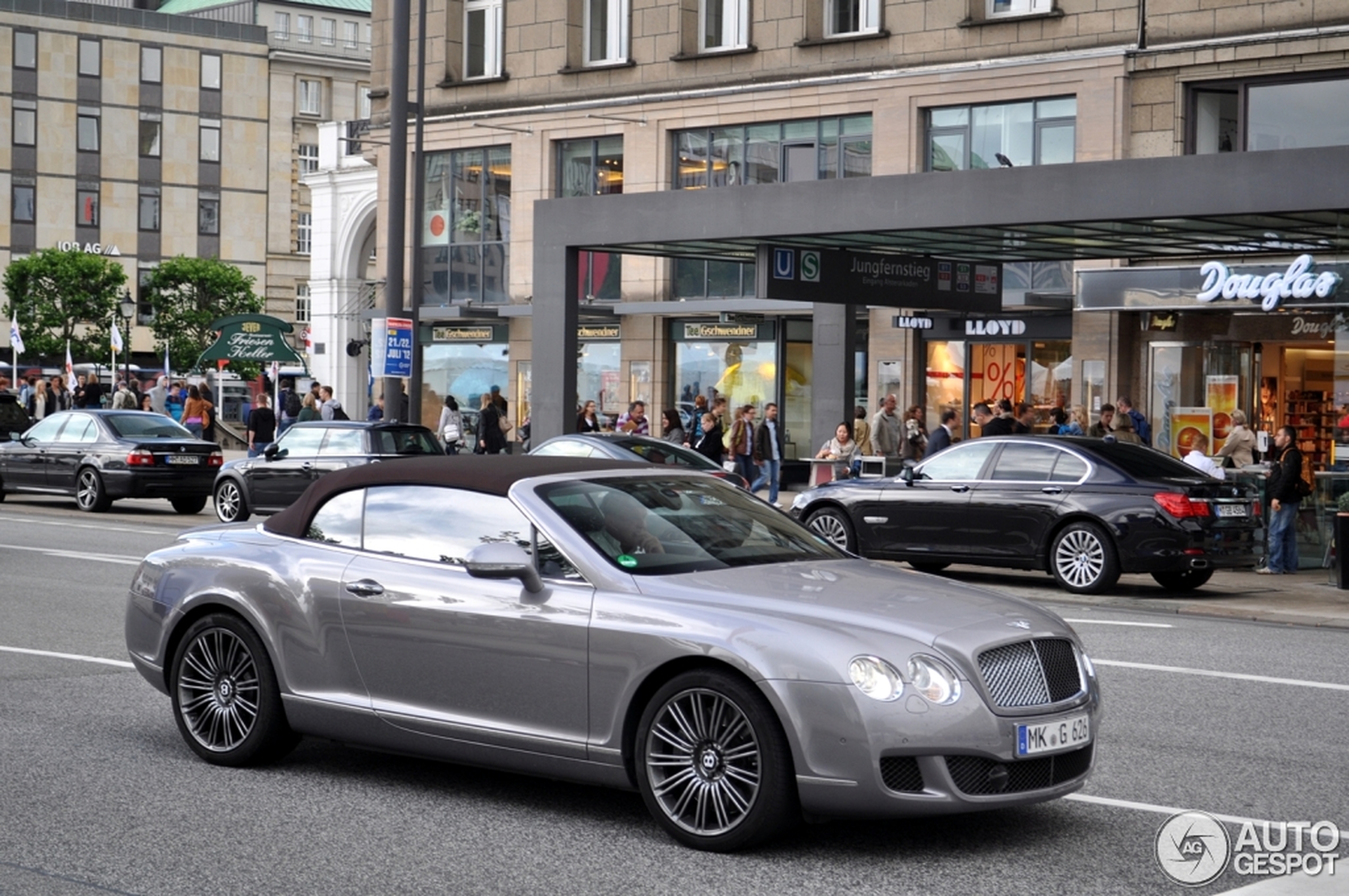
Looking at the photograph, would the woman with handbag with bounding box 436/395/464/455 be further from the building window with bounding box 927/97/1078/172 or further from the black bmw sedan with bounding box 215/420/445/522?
the building window with bounding box 927/97/1078/172

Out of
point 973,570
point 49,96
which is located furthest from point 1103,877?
point 49,96

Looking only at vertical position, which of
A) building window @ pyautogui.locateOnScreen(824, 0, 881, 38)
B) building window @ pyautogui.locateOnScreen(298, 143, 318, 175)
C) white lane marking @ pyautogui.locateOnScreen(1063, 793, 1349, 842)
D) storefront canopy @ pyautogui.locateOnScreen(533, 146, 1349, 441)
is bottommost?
white lane marking @ pyautogui.locateOnScreen(1063, 793, 1349, 842)

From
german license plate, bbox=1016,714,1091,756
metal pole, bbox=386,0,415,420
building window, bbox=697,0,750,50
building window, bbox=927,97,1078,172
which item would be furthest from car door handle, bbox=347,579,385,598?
building window, bbox=697,0,750,50

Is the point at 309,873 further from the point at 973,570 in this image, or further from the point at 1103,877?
the point at 973,570

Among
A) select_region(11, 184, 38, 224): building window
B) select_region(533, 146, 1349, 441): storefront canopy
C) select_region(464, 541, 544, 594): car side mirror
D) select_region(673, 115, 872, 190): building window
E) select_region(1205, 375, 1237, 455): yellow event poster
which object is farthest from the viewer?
select_region(11, 184, 38, 224): building window

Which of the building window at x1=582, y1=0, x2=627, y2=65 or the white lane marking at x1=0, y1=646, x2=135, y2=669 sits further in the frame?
the building window at x1=582, y1=0, x2=627, y2=65

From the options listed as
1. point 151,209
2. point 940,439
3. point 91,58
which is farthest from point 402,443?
point 91,58

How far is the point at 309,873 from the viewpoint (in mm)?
6109

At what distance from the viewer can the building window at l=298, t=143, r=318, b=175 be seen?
98.8 metres

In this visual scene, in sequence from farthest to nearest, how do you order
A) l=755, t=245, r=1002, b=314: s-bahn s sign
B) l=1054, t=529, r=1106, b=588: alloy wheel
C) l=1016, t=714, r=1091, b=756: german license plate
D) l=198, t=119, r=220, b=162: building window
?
l=198, t=119, r=220, b=162: building window, l=755, t=245, r=1002, b=314: s-bahn s sign, l=1054, t=529, r=1106, b=588: alloy wheel, l=1016, t=714, r=1091, b=756: german license plate

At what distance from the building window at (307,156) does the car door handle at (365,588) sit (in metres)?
94.0

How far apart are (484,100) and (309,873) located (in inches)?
1338

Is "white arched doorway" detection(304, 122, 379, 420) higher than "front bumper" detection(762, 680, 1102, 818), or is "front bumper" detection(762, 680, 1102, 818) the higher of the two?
"white arched doorway" detection(304, 122, 379, 420)

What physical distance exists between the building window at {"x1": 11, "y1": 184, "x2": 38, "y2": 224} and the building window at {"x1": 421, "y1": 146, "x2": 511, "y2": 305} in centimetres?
5690
